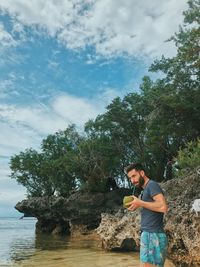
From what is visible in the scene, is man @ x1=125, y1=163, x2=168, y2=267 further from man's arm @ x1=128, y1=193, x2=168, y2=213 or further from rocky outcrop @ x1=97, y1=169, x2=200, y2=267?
rocky outcrop @ x1=97, y1=169, x2=200, y2=267

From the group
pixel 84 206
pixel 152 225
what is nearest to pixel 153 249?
pixel 152 225

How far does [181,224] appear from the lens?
1148 cm

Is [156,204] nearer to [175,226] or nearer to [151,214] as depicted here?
[151,214]

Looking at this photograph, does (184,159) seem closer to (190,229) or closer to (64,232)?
(190,229)

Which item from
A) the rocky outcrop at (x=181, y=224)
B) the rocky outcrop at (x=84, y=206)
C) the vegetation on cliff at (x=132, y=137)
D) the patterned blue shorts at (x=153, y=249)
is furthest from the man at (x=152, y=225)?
the rocky outcrop at (x=84, y=206)

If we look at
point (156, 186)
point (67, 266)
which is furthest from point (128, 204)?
point (67, 266)

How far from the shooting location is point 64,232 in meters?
45.2

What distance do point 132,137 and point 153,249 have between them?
1367 inches

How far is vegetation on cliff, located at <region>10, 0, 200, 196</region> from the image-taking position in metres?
30.5

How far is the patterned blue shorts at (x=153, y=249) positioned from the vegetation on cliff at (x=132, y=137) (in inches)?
460

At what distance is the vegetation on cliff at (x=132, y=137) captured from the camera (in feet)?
100

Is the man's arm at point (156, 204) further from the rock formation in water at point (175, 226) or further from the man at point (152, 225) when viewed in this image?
the rock formation in water at point (175, 226)

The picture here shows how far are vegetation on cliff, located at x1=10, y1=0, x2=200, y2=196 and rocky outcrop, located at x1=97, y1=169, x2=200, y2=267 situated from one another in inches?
154

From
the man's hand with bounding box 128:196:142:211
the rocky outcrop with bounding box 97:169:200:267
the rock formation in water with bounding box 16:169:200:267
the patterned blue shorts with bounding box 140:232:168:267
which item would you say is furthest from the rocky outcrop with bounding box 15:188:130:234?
the man's hand with bounding box 128:196:142:211
